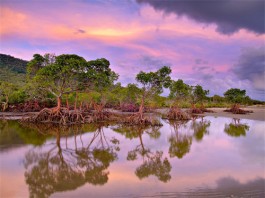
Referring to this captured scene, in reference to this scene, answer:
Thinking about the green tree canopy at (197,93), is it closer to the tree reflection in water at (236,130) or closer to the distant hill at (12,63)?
the tree reflection in water at (236,130)

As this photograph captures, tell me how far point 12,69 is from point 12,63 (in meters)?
3.96

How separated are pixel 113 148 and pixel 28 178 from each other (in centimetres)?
528

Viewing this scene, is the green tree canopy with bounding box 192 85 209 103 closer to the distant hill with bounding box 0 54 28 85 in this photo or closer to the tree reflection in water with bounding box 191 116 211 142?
the tree reflection in water with bounding box 191 116 211 142

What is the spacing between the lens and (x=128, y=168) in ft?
28.3

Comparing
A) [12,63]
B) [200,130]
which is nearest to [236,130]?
[200,130]

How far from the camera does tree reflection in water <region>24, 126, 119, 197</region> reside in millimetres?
6758

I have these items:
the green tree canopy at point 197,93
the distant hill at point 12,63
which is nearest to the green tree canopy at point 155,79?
the green tree canopy at point 197,93

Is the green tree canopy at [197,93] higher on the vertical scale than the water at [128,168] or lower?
higher

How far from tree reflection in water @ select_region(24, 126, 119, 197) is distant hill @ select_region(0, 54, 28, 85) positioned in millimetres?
45481

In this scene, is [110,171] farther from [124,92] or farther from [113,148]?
[124,92]

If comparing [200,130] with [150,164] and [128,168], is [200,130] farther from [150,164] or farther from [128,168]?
[128,168]

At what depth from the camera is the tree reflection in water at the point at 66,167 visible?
22.2 feet

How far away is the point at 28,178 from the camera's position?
23.9ft

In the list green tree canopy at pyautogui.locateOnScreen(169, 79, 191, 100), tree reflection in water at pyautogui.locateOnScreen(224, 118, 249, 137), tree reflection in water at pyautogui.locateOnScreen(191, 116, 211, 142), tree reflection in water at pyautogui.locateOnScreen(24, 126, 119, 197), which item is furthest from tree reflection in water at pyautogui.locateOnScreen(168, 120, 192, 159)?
green tree canopy at pyautogui.locateOnScreen(169, 79, 191, 100)
